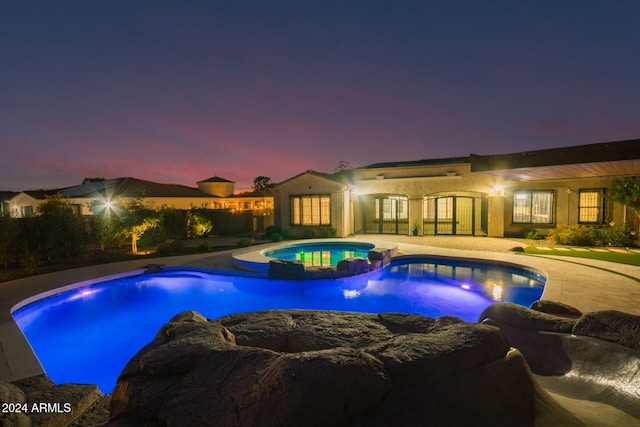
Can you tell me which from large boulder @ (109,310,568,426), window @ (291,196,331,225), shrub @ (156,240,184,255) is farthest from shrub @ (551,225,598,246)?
shrub @ (156,240,184,255)

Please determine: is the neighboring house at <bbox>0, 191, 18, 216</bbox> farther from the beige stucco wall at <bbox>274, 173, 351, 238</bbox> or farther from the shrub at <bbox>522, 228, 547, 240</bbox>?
the shrub at <bbox>522, 228, 547, 240</bbox>

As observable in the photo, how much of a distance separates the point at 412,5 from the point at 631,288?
39.4 ft

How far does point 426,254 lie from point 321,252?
5280 mm

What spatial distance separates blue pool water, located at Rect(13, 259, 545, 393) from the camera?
21.0 ft

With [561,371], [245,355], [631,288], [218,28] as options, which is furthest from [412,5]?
[245,355]

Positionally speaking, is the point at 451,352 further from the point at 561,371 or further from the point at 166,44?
the point at 166,44

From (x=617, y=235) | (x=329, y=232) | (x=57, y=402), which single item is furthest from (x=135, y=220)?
(x=617, y=235)

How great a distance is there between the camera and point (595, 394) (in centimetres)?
275

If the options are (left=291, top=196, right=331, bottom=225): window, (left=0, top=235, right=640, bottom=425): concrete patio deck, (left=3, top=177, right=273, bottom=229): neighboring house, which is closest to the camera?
(left=0, top=235, right=640, bottom=425): concrete patio deck

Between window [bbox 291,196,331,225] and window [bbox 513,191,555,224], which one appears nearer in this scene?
window [bbox 513,191,555,224]

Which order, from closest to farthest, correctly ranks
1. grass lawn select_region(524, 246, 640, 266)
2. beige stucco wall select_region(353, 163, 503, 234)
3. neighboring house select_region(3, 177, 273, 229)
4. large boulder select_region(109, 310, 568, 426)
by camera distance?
large boulder select_region(109, 310, 568, 426) → grass lawn select_region(524, 246, 640, 266) → beige stucco wall select_region(353, 163, 503, 234) → neighboring house select_region(3, 177, 273, 229)

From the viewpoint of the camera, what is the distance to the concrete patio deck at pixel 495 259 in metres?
4.30

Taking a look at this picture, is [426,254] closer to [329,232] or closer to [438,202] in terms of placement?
[329,232]

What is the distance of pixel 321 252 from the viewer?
1600 cm
